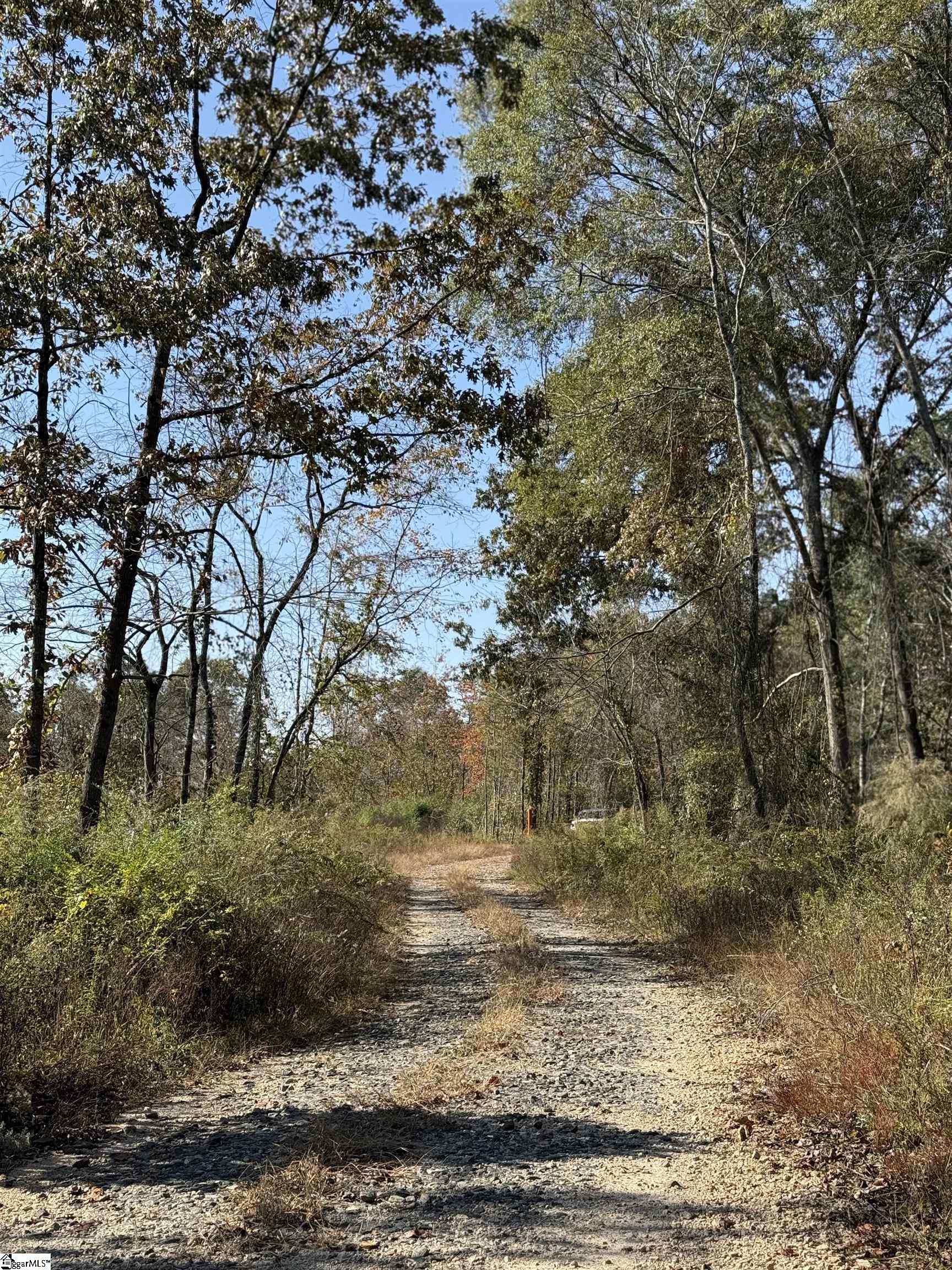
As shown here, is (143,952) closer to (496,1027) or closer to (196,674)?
(496,1027)

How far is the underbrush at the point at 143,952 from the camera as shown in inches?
208

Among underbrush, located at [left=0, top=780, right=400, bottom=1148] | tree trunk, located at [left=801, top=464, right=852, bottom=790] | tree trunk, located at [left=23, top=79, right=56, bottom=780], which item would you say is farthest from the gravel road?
tree trunk, located at [left=801, top=464, right=852, bottom=790]

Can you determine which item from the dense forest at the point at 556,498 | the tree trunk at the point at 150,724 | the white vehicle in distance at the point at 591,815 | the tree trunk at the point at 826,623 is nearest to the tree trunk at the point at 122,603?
the dense forest at the point at 556,498

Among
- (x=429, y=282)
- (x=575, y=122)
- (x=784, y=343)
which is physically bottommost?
(x=429, y=282)

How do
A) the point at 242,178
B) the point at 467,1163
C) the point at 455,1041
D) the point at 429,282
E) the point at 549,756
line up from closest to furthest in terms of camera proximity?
the point at 467,1163, the point at 455,1041, the point at 242,178, the point at 429,282, the point at 549,756

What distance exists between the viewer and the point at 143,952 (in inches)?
253

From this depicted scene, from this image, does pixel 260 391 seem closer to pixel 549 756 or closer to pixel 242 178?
pixel 242 178

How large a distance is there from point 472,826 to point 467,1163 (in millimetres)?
35540

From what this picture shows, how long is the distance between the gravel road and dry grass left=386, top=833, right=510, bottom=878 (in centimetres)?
2063

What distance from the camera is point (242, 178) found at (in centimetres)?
845

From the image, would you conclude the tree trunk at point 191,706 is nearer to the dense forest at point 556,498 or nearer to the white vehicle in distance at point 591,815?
the dense forest at point 556,498

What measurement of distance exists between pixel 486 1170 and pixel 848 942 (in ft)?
10.6

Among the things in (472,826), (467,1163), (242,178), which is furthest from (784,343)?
(472,826)

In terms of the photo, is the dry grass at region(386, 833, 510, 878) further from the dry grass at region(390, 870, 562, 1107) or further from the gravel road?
the gravel road
